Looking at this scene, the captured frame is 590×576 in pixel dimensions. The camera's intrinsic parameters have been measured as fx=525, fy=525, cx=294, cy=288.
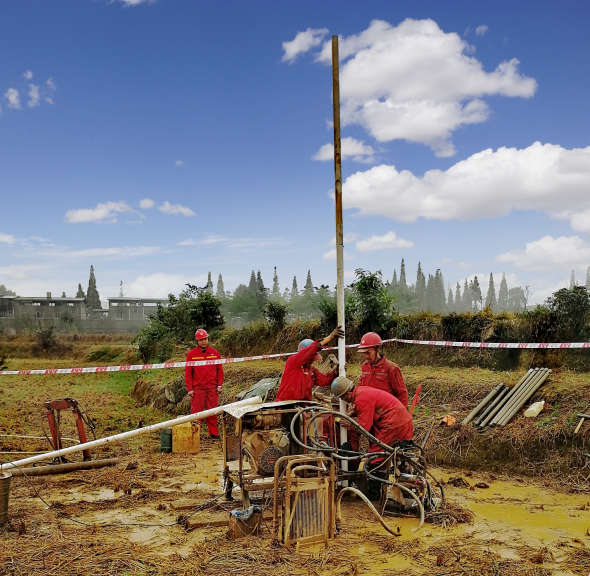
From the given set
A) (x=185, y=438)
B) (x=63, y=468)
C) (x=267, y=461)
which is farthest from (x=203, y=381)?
(x=267, y=461)

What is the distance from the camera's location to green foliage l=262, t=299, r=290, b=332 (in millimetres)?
18016

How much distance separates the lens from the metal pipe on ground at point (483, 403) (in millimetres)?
9281

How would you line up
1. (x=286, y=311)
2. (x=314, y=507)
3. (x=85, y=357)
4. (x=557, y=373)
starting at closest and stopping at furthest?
(x=314, y=507) < (x=557, y=373) < (x=286, y=311) < (x=85, y=357)

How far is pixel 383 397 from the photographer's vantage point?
260 inches

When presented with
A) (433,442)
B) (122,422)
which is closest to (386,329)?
(433,442)

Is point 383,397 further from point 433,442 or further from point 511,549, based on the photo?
point 433,442

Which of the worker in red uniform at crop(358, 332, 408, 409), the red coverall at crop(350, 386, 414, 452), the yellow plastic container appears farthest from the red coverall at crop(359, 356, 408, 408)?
the yellow plastic container

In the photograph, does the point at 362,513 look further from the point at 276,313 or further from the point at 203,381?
the point at 276,313

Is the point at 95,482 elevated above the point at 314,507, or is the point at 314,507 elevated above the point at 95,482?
the point at 314,507

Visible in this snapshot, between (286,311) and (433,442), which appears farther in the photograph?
(286,311)

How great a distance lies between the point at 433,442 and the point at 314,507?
4.49 meters

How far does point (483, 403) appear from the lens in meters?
9.59

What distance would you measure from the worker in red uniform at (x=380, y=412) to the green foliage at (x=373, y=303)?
8.42m

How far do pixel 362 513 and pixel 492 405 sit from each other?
13.6ft
